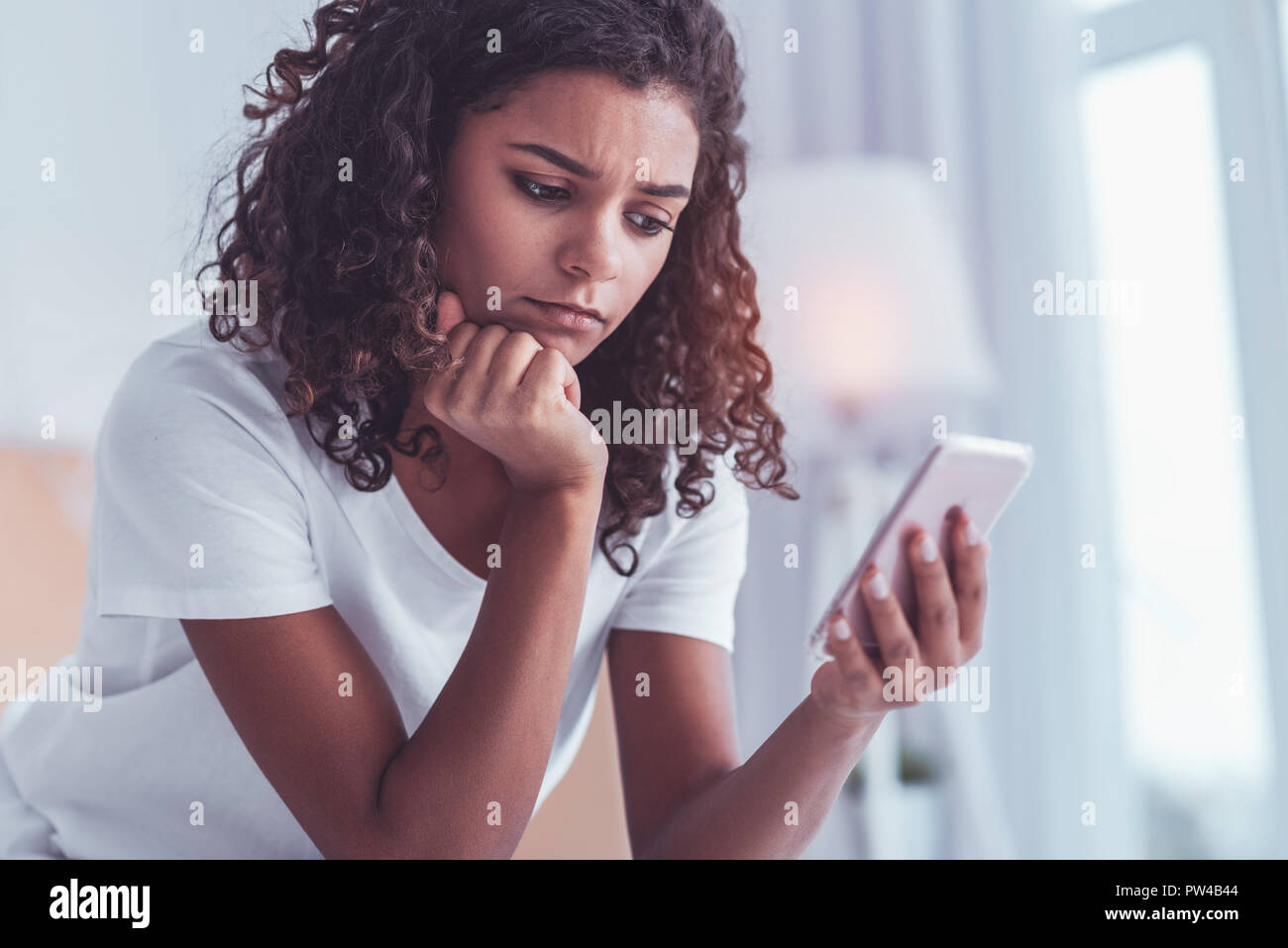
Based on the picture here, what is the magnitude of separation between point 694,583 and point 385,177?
426 millimetres

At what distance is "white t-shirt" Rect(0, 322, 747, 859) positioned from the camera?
70 centimetres

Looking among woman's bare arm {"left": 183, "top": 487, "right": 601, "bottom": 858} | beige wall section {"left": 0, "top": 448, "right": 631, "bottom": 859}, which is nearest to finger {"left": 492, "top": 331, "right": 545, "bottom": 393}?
woman's bare arm {"left": 183, "top": 487, "right": 601, "bottom": 858}

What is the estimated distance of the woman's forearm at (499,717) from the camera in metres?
0.66

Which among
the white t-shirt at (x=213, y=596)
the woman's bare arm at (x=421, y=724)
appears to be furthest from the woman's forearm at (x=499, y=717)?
the white t-shirt at (x=213, y=596)

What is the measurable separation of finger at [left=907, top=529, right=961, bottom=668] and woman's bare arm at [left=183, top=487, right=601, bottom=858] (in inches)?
8.9

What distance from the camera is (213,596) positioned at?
680mm

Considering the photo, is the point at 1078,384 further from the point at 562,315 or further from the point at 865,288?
the point at 562,315

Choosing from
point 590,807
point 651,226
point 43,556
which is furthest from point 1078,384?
point 43,556

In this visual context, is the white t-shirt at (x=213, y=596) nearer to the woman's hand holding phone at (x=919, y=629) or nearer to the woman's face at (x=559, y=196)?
the woman's face at (x=559, y=196)

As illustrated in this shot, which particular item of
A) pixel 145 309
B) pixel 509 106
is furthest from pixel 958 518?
pixel 145 309

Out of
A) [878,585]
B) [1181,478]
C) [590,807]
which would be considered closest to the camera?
Answer: [878,585]

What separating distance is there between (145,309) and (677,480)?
838 mm

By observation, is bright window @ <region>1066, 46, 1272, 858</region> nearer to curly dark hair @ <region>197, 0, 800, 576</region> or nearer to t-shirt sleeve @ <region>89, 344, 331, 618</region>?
curly dark hair @ <region>197, 0, 800, 576</region>

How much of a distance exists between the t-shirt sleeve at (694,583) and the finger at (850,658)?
28 cm
